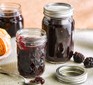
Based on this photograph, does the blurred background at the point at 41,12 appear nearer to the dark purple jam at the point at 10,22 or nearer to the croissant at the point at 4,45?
the dark purple jam at the point at 10,22

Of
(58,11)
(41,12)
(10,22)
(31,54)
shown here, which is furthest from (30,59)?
(41,12)

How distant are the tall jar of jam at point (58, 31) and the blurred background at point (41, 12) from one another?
25 cm

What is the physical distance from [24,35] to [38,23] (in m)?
0.33

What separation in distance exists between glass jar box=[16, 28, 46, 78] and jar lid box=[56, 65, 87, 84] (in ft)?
0.15

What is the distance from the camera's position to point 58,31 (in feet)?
2.57

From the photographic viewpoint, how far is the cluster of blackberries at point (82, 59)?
79 centimetres

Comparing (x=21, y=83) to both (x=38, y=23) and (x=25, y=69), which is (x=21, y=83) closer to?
(x=25, y=69)

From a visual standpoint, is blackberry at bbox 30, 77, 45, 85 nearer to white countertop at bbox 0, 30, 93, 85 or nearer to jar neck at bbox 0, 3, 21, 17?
white countertop at bbox 0, 30, 93, 85

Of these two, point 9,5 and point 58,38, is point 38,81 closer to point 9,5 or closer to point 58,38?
point 58,38

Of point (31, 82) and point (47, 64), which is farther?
point (47, 64)

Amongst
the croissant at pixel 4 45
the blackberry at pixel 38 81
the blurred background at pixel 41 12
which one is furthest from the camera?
the blurred background at pixel 41 12

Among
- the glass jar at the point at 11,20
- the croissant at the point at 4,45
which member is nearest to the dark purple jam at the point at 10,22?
the glass jar at the point at 11,20

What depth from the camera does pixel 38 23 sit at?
1.09 metres

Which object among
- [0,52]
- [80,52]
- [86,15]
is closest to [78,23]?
[86,15]
